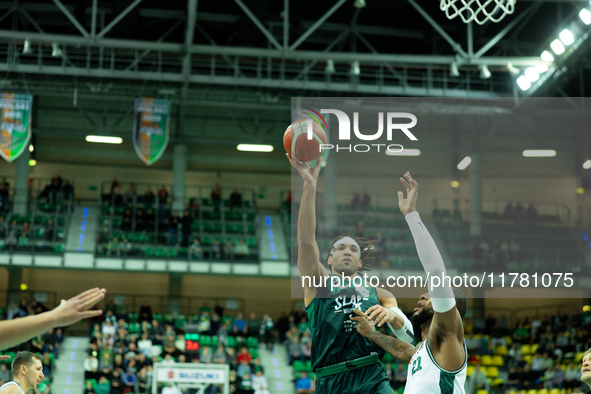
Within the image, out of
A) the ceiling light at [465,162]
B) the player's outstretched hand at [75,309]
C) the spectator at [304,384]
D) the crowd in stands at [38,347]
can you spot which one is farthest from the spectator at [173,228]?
the player's outstretched hand at [75,309]

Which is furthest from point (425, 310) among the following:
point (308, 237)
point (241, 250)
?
point (241, 250)

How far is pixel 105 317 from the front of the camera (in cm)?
2627

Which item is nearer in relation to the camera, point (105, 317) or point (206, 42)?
point (105, 317)

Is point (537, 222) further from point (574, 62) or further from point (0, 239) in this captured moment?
point (0, 239)

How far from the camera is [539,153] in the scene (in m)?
23.1

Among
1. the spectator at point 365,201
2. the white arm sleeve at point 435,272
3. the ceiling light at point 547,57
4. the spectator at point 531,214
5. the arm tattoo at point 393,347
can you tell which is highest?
the ceiling light at point 547,57

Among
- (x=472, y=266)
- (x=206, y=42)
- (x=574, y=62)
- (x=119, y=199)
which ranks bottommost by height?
(x=472, y=266)

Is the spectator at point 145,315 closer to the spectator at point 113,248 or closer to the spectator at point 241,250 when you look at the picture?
the spectator at point 113,248

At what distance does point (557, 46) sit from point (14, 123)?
1560 centimetres

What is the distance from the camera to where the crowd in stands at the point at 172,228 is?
27.4 metres

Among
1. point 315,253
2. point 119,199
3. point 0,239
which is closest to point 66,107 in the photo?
point 119,199

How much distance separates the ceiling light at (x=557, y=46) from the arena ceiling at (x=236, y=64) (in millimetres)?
457

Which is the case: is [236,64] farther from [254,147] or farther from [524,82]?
[524,82]

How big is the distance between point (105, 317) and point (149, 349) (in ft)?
14.1
